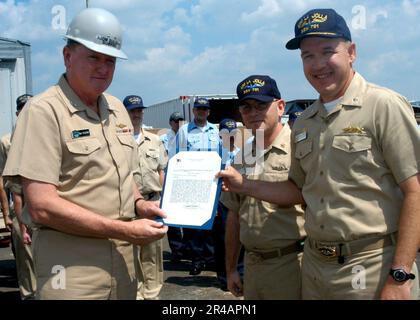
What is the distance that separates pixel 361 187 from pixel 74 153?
144 cm

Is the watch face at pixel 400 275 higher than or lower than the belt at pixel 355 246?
lower

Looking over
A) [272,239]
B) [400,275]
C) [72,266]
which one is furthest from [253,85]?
[72,266]

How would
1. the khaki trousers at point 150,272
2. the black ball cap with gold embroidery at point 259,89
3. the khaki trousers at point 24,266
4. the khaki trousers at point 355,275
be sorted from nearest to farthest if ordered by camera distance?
the khaki trousers at point 355,275, the black ball cap with gold embroidery at point 259,89, the khaki trousers at point 24,266, the khaki trousers at point 150,272

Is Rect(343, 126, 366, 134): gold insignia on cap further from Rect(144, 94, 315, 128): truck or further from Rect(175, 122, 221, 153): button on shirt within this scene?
Rect(144, 94, 315, 128): truck

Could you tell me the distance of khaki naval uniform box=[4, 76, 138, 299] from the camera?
227 centimetres

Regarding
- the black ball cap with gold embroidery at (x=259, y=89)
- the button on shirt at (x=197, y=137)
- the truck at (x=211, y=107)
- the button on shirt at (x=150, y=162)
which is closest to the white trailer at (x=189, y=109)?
the truck at (x=211, y=107)

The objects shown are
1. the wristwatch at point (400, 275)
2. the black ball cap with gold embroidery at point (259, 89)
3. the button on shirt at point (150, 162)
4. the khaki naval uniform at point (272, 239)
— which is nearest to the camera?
the wristwatch at point (400, 275)

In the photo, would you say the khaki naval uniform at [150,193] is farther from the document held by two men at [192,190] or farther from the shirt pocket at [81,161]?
the shirt pocket at [81,161]

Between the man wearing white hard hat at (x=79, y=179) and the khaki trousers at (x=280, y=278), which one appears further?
the khaki trousers at (x=280, y=278)

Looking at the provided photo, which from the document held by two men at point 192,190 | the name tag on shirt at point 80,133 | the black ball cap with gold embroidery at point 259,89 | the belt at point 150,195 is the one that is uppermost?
the black ball cap with gold embroidery at point 259,89

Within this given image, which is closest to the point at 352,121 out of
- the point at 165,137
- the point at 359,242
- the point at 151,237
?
the point at 359,242

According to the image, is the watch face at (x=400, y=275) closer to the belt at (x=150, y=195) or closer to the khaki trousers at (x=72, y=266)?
the khaki trousers at (x=72, y=266)

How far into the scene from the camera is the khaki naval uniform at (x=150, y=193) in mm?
5793
